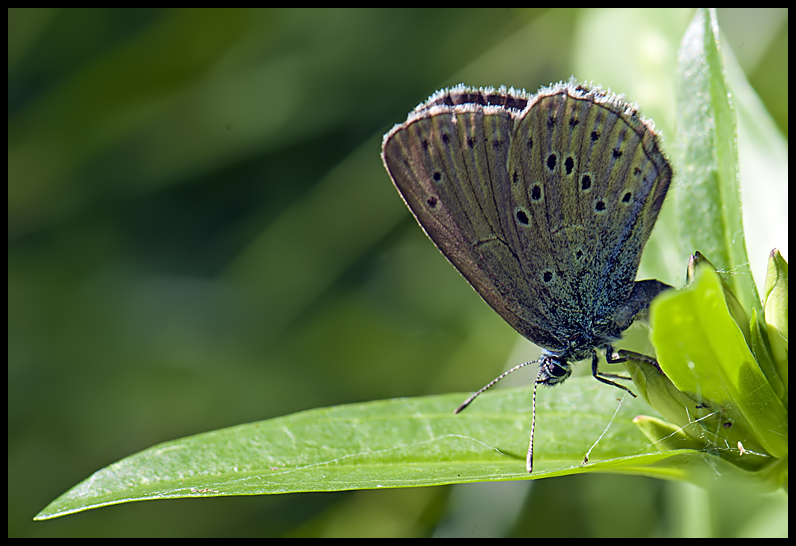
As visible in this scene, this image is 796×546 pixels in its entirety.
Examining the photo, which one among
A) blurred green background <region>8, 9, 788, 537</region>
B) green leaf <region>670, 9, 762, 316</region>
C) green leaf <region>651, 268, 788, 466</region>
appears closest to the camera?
green leaf <region>651, 268, 788, 466</region>

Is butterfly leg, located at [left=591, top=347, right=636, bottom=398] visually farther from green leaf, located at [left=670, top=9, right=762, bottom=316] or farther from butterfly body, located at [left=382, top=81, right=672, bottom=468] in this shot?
green leaf, located at [left=670, top=9, right=762, bottom=316]

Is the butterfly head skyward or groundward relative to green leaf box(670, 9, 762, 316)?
groundward

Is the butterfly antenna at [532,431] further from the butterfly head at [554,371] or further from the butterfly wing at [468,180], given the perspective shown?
the butterfly wing at [468,180]

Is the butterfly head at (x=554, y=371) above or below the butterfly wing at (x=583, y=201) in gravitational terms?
below

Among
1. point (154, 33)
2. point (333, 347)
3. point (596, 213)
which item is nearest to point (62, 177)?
point (154, 33)

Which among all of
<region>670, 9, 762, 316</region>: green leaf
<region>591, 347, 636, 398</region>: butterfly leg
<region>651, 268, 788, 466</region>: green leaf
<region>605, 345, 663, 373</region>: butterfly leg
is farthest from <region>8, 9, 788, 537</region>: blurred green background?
<region>651, 268, 788, 466</region>: green leaf

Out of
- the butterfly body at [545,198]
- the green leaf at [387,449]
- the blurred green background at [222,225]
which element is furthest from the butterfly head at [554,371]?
the blurred green background at [222,225]

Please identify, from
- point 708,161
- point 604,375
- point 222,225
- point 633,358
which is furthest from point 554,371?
point 222,225
